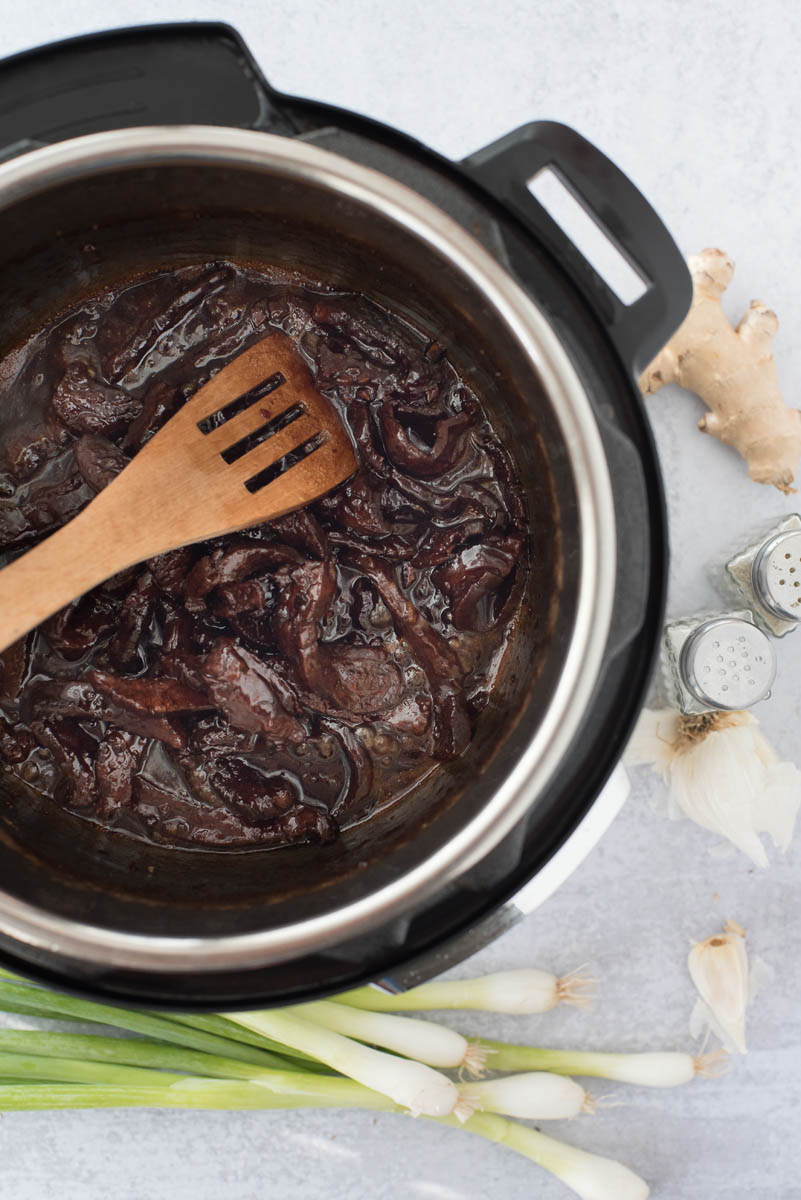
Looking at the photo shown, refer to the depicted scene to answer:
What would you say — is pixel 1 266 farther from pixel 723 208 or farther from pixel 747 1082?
pixel 747 1082

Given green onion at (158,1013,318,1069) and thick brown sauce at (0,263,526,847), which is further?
green onion at (158,1013,318,1069)

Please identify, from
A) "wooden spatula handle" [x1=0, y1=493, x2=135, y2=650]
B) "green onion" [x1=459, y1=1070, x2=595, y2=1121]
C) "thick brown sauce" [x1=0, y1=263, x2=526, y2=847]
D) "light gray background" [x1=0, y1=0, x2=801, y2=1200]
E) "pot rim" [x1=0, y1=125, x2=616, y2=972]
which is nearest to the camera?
"pot rim" [x1=0, y1=125, x2=616, y2=972]

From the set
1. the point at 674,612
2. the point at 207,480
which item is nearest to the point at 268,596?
the point at 207,480

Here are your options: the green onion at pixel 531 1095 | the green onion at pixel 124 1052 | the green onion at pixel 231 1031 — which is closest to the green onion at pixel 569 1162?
the green onion at pixel 531 1095

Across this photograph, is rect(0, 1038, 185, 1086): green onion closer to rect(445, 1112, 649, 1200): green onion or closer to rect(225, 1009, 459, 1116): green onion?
rect(225, 1009, 459, 1116): green onion

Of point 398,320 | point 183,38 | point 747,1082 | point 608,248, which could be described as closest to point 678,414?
point 608,248

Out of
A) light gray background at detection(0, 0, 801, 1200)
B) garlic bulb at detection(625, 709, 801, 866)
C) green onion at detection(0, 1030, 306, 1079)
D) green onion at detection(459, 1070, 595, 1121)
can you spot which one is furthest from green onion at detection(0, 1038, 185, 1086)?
garlic bulb at detection(625, 709, 801, 866)

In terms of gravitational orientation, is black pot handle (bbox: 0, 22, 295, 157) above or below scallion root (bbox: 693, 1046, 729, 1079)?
above

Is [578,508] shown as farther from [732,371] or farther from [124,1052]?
[124,1052]
